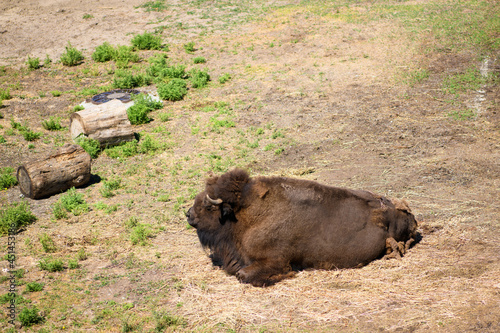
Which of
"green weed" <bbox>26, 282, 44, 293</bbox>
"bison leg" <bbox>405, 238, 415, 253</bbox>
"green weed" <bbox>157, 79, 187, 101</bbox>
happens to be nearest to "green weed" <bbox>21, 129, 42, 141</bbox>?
"green weed" <bbox>157, 79, 187, 101</bbox>

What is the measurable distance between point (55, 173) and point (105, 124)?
2.39m

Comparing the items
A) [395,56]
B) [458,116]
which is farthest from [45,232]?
[395,56]

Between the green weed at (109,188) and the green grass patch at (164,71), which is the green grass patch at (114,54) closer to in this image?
the green grass patch at (164,71)

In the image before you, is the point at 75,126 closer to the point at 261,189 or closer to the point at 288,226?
the point at 261,189

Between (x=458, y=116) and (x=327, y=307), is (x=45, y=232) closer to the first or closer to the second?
(x=327, y=307)

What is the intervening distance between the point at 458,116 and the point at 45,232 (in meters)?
10.3

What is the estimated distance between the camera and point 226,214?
783 cm

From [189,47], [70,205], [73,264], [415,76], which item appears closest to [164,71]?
[189,47]

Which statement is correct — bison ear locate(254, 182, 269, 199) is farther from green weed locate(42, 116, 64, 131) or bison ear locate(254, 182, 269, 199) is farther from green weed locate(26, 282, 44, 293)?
green weed locate(42, 116, 64, 131)

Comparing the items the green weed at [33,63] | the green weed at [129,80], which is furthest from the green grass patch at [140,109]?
the green weed at [33,63]

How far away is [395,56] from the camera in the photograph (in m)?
17.0

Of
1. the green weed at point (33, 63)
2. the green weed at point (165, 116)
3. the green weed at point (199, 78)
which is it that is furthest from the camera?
the green weed at point (33, 63)

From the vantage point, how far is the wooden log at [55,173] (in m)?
10.2

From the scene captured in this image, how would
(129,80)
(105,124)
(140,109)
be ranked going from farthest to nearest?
(129,80), (140,109), (105,124)
